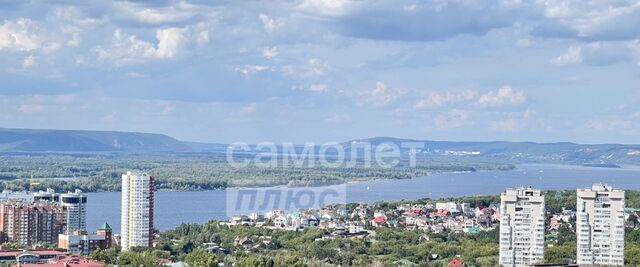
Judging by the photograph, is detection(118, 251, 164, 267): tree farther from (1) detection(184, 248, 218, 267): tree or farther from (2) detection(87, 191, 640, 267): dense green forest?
(1) detection(184, 248, 218, 267): tree

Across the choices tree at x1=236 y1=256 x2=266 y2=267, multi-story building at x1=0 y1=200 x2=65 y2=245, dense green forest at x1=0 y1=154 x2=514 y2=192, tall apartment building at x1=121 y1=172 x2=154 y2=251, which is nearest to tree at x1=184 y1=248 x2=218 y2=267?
tree at x1=236 y1=256 x2=266 y2=267

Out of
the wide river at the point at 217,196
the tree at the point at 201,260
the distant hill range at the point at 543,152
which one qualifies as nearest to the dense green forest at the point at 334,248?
the tree at the point at 201,260

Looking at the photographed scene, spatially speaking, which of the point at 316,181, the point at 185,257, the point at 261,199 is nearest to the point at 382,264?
the point at 185,257

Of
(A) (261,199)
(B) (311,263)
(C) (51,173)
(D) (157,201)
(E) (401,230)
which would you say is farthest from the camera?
(C) (51,173)

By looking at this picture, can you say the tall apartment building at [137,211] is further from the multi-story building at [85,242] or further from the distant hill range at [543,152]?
the distant hill range at [543,152]

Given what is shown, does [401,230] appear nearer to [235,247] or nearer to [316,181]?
[235,247]

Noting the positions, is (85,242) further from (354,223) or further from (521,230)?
(354,223)
